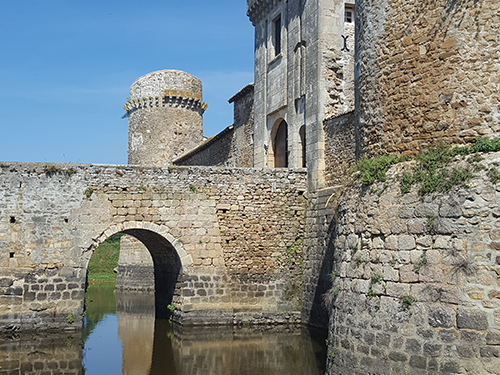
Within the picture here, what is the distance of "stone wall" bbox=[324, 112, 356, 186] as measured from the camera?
43.1ft

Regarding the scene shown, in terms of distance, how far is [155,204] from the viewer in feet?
45.1

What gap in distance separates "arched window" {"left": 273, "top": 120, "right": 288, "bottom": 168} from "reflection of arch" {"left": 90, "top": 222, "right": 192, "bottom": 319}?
440 cm

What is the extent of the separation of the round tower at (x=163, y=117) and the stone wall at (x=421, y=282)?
784 inches

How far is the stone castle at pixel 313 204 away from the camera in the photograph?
6.42 metres

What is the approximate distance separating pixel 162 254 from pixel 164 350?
484cm

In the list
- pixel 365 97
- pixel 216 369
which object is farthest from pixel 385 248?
pixel 216 369

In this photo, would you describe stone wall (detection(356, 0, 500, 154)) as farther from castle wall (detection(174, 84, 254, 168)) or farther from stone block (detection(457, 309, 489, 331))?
castle wall (detection(174, 84, 254, 168))

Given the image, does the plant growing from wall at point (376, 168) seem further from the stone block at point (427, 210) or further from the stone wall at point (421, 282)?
the stone block at point (427, 210)

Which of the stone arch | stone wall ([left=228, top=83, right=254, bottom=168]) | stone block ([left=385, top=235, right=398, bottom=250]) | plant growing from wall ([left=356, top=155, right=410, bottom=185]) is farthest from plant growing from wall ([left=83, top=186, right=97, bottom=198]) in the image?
stone block ([left=385, top=235, right=398, bottom=250])

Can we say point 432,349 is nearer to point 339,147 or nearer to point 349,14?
point 339,147

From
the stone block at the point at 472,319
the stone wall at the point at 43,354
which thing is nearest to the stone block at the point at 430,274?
the stone block at the point at 472,319

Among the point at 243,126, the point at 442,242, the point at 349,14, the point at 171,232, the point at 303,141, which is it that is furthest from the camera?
the point at 243,126

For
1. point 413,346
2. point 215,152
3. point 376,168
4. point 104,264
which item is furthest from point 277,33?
point 104,264

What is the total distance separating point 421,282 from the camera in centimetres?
654
